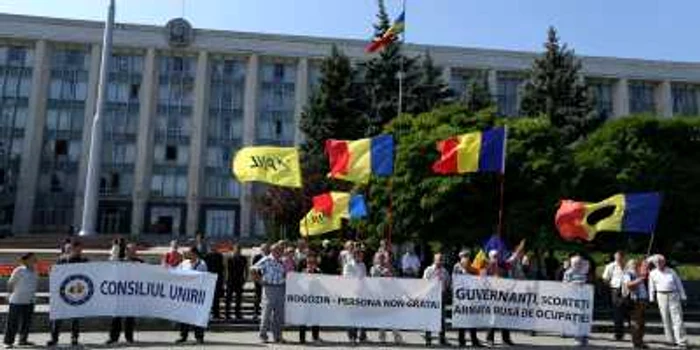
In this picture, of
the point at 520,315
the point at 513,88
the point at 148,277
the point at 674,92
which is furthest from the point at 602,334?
the point at 674,92

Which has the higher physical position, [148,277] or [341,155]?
[341,155]

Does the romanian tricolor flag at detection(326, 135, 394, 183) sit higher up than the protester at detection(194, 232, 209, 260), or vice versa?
the romanian tricolor flag at detection(326, 135, 394, 183)

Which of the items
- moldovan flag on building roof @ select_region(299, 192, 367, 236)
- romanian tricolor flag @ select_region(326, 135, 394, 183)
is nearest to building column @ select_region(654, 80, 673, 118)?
moldovan flag on building roof @ select_region(299, 192, 367, 236)

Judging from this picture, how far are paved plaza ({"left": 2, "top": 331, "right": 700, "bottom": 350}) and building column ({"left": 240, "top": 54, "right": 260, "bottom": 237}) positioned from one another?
57029 millimetres

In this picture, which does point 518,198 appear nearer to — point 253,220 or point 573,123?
point 573,123

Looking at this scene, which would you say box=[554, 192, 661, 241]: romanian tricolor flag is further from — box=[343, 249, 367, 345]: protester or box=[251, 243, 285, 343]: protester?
box=[251, 243, 285, 343]: protester

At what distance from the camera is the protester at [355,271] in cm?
1611

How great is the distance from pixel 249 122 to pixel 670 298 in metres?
63.1

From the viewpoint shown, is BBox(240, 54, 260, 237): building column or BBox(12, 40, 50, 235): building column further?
BBox(240, 54, 260, 237): building column

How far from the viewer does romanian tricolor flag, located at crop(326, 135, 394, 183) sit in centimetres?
1870

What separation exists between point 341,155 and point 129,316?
20.6 feet

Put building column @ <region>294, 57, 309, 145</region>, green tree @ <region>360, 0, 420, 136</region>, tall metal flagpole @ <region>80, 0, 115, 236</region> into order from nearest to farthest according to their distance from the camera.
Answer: tall metal flagpole @ <region>80, 0, 115, 236</region>, green tree @ <region>360, 0, 420, 136</region>, building column @ <region>294, 57, 309, 145</region>

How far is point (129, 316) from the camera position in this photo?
15.2m

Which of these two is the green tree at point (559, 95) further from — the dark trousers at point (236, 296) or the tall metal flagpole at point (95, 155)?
the dark trousers at point (236, 296)
